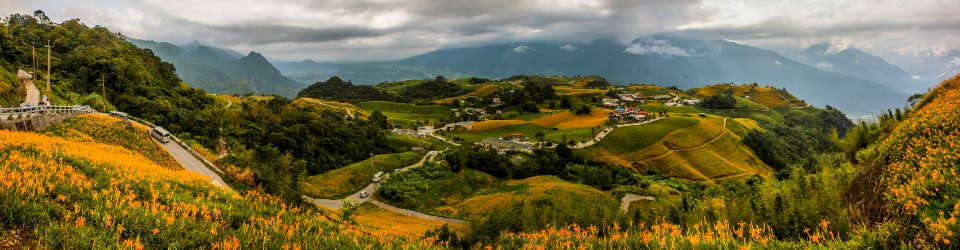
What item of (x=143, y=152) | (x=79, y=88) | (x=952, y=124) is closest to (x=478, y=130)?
(x=79, y=88)

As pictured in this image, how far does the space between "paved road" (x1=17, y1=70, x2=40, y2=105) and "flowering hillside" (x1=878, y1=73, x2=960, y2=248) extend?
51183mm

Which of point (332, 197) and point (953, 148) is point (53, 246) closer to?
point (953, 148)

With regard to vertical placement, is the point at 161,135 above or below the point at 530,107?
above

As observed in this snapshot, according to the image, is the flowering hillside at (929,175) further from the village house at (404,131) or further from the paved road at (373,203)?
the village house at (404,131)

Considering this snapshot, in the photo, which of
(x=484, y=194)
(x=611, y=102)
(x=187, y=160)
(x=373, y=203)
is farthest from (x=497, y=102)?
(x=187, y=160)

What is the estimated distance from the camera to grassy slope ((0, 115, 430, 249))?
7.18 metres

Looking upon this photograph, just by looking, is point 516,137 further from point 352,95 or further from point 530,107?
point 352,95

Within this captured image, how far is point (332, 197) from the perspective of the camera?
150 ft

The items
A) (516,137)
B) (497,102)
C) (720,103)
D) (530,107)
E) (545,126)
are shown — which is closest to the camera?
(516,137)

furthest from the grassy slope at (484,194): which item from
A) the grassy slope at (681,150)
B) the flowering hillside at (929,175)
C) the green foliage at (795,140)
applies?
the green foliage at (795,140)

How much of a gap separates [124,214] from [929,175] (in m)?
19.1

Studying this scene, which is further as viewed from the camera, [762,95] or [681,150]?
[762,95]

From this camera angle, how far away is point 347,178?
50719 mm

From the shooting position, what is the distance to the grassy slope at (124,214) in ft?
23.6
